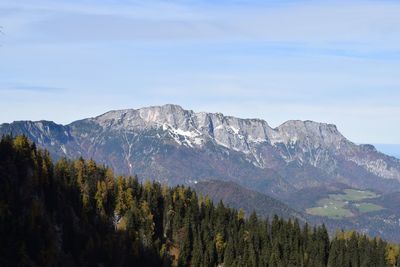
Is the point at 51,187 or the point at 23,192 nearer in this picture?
the point at 23,192

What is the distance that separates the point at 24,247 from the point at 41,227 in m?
13.6

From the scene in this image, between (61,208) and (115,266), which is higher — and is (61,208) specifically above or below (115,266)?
above

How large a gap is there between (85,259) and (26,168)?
109ft

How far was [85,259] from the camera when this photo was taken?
189125 millimetres

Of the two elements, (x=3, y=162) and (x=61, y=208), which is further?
(x=61, y=208)

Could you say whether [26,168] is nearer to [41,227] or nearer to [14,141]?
[14,141]

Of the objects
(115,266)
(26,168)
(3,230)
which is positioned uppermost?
(26,168)

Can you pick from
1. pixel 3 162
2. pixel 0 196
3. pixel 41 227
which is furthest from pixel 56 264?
pixel 3 162

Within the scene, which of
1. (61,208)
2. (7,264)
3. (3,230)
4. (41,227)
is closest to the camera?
(7,264)

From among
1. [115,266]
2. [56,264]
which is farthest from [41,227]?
[115,266]

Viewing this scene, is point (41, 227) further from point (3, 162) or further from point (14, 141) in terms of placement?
point (14, 141)

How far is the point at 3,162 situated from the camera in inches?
7141

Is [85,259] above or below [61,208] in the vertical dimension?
below

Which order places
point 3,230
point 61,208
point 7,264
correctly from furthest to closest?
point 61,208
point 3,230
point 7,264
